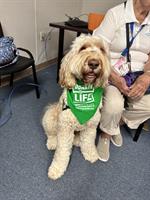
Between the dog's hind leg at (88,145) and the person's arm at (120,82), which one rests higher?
the person's arm at (120,82)

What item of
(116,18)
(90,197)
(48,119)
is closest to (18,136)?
(48,119)

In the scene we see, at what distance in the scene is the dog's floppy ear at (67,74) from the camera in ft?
3.85

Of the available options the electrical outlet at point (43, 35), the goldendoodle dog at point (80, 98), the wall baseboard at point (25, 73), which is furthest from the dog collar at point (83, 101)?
the electrical outlet at point (43, 35)

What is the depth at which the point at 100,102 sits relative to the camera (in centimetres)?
136

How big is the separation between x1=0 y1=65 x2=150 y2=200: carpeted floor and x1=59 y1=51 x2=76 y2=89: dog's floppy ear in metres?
0.63

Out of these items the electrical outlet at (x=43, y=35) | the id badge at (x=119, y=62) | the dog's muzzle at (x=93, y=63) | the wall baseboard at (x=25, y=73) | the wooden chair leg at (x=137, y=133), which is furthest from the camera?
the electrical outlet at (x=43, y=35)

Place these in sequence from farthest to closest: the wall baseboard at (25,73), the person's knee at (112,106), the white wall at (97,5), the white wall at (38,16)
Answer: the white wall at (97,5), the wall baseboard at (25,73), the white wall at (38,16), the person's knee at (112,106)

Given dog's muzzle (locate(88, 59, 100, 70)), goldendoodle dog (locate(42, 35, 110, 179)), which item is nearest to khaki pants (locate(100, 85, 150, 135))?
goldendoodle dog (locate(42, 35, 110, 179))

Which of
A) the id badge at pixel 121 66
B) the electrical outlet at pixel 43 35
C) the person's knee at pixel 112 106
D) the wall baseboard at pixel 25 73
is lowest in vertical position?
the wall baseboard at pixel 25 73

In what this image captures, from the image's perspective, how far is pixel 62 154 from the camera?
1393 mm

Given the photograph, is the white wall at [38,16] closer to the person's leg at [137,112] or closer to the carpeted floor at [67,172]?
the carpeted floor at [67,172]

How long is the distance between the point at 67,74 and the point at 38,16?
72.8 inches

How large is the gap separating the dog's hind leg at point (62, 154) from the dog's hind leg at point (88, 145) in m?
0.13

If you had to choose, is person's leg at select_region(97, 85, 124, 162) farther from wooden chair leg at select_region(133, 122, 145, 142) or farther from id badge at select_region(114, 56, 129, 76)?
wooden chair leg at select_region(133, 122, 145, 142)
